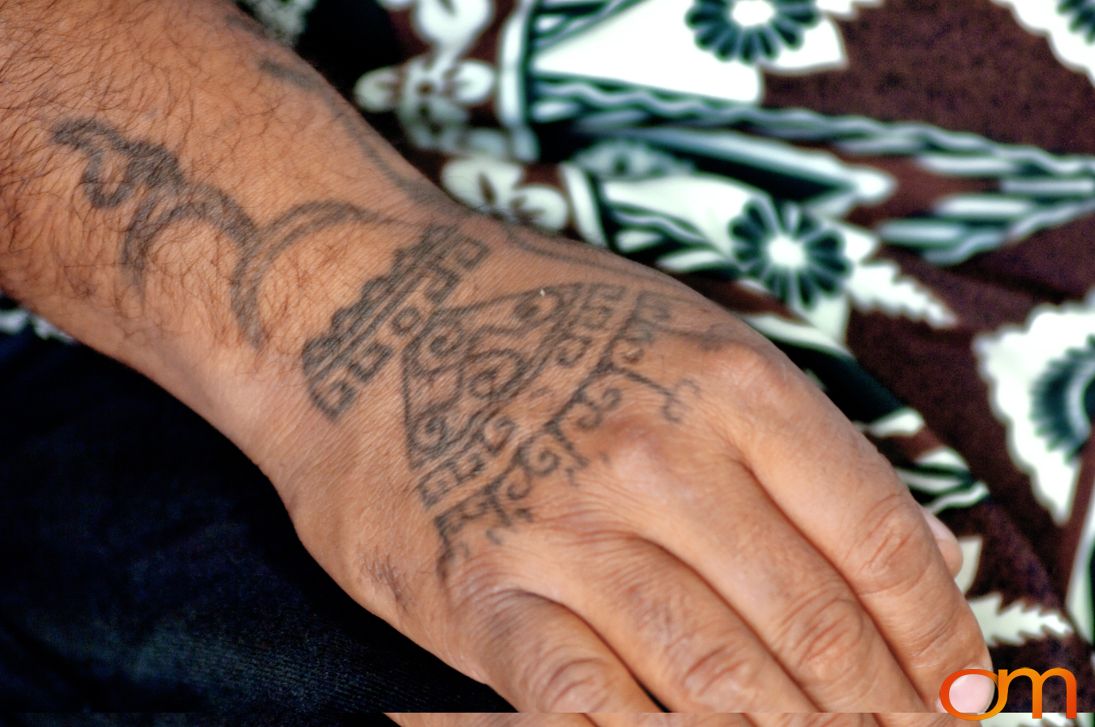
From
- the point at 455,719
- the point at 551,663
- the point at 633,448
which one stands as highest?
the point at 633,448

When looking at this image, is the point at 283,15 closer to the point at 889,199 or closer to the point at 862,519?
the point at 889,199

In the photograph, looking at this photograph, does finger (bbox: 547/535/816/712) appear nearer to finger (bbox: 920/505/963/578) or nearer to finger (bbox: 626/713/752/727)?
finger (bbox: 626/713/752/727)

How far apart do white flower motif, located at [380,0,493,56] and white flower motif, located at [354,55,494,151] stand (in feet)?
0.07

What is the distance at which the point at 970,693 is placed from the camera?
739 millimetres

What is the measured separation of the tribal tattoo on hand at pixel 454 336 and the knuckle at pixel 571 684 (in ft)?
0.34

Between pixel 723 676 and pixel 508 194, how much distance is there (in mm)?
484

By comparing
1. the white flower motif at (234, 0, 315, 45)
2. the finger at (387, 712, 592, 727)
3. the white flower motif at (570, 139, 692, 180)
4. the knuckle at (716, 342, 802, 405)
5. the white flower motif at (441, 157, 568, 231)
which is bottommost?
the finger at (387, 712, 592, 727)

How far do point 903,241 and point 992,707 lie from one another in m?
0.40

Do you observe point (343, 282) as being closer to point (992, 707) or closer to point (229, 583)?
point (229, 583)

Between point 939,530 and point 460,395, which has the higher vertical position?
point 460,395

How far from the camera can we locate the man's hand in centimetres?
69

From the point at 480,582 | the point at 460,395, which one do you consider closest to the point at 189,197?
the point at 460,395

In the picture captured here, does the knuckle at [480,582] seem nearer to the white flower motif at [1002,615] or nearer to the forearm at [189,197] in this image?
the forearm at [189,197]
